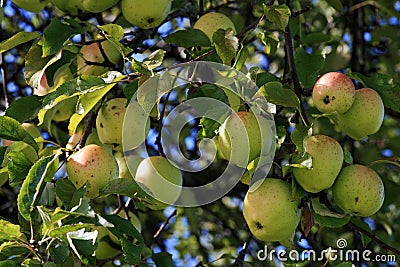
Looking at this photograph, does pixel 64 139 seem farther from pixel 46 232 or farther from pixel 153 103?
pixel 46 232

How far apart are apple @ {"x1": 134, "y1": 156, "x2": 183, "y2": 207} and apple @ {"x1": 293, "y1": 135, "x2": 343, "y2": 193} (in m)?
0.33

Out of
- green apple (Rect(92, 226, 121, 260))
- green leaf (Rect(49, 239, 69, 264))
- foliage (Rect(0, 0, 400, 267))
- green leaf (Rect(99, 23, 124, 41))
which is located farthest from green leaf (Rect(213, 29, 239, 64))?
green apple (Rect(92, 226, 121, 260))

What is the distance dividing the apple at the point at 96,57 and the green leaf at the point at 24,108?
0.57 ft

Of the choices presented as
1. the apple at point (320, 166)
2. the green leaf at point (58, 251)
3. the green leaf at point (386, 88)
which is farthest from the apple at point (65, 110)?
the green leaf at point (386, 88)

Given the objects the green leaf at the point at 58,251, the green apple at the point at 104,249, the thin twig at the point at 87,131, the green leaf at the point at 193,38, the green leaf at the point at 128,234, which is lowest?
the green apple at the point at 104,249

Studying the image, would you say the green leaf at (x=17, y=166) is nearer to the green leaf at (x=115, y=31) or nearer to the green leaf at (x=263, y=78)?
the green leaf at (x=115, y=31)

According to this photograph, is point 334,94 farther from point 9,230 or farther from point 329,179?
point 9,230

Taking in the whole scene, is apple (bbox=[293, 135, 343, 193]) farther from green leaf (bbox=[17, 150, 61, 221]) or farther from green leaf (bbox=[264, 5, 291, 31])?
green leaf (bbox=[17, 150, 61, 221])

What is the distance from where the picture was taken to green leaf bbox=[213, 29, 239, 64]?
1540 mm

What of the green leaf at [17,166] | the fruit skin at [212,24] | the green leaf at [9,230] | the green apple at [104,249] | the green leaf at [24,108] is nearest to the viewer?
the green leaf at [9,230]

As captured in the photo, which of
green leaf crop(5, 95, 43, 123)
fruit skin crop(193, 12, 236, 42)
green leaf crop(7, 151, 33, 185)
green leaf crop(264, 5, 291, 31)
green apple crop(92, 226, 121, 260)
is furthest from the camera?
green apple crop(92, 226, 121, 260)

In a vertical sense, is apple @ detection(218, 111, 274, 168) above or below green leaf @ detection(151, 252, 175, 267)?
above

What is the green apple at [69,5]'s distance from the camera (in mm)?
1867

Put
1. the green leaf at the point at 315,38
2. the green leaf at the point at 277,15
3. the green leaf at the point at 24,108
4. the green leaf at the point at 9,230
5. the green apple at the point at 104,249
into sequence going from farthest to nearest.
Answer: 1. the green leaf at the point at 315,38
2. the green apple at the point at 104,249
3. the green leaf at the point at 24,108
4. the green leaf at the point at 277,15
5. the green leaf at the point at 9,230
